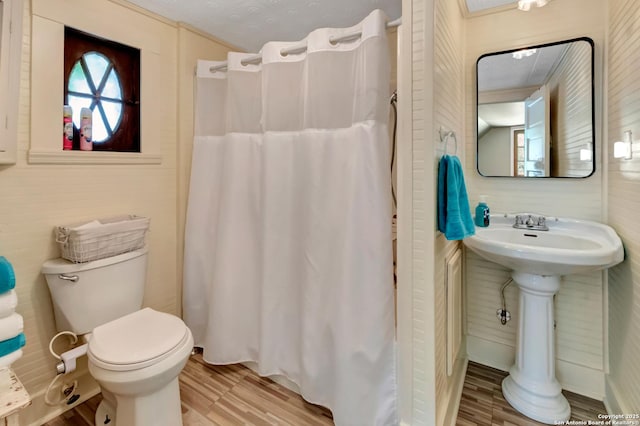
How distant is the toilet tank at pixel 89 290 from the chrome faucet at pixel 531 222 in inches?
85.9

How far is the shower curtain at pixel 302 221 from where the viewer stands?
1.41 metres

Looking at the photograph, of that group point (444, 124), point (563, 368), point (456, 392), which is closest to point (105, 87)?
point (444, 124)

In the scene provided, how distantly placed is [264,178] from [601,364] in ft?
6.95

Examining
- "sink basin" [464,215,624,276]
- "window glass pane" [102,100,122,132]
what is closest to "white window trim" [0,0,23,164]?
"window glass pane" [102,100,122,132]

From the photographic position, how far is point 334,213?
152 cm

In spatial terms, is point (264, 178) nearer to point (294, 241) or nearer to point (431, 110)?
point (294, 241)

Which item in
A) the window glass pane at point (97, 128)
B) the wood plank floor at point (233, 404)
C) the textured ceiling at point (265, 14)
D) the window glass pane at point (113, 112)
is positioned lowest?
the wood plank floor at point (233, 404)

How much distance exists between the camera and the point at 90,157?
5.46 ft

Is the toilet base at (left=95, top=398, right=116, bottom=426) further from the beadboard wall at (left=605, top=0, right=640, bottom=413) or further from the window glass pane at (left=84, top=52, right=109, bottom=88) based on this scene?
the beadboard wall at (left=605, top=0, right=640, bottom=413)

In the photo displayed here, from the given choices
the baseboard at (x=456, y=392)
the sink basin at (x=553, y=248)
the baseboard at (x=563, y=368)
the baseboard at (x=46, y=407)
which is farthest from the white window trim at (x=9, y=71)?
the baseboard at (x=563, y=368)

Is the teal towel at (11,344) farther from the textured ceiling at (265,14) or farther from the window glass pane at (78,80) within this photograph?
the textured ceiling at (265,14)

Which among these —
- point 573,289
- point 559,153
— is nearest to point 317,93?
point 559,153

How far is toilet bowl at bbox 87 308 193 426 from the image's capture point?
1.23 meters

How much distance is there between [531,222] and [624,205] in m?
Answer: 0.40
